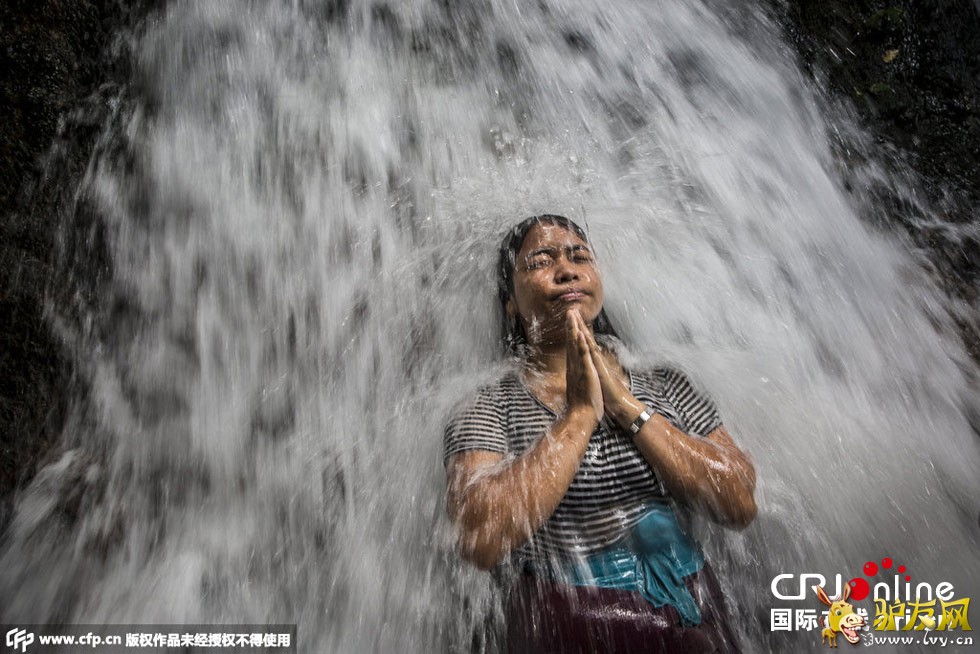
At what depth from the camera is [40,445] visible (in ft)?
10.5

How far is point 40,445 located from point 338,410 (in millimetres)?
1537

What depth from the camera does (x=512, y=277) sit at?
2.65 metres

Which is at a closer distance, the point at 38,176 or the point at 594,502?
the point at 594,502

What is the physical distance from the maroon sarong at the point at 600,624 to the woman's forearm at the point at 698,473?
0.92ft

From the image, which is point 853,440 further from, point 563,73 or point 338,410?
point 563,73

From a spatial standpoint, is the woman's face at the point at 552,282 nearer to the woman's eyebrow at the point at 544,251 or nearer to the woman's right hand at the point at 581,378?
the woman's eyebrow at the point at 544,251

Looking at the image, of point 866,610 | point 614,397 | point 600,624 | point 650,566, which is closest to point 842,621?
point 866,610

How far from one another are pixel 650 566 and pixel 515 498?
1.65 ft

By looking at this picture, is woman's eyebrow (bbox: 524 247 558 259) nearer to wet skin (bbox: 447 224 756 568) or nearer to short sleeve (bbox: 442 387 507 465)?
wet skin (bbox: 447 224 756 568)

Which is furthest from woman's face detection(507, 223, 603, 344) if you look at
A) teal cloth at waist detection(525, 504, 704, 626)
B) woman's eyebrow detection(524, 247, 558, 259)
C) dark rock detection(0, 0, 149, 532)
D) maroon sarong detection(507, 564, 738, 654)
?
dark rock detection(0, 0, 149, 532)

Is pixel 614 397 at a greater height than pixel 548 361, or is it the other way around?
pixel 614 397

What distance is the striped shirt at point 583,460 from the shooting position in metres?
2.01

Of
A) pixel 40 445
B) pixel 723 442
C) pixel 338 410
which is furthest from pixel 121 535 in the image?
pixel 723 442

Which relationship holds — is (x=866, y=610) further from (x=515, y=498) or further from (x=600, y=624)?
(x=515, y=498)
